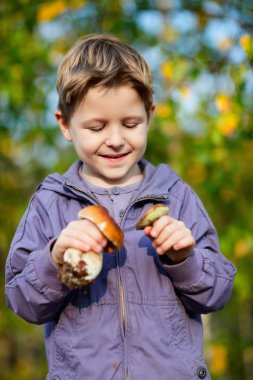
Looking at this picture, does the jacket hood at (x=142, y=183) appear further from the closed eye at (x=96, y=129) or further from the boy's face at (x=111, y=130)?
the closed eye at (x=96, y=129)

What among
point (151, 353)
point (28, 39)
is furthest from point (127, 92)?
point (28, 39)

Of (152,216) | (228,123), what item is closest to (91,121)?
(152,216)

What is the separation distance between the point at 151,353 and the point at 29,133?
5722 millimetres

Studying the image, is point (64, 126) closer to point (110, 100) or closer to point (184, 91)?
point (110, 100)

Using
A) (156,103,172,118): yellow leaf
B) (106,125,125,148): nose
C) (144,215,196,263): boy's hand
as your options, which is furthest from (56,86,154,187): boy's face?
(156,103,172,118): yellow leaf

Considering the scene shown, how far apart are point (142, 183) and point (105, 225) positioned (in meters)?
0.49

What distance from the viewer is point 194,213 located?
2.35 m

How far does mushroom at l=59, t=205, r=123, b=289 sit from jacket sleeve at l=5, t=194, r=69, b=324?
0.38ft

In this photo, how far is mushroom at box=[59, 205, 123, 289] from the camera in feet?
6.33

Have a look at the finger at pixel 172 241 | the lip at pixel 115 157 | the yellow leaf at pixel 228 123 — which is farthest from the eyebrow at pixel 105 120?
the yellow leaf at pixel 228 123

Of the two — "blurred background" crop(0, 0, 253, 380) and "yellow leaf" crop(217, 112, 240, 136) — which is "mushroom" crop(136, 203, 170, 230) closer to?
"blurred background" crop(0, 0, 253, 380)

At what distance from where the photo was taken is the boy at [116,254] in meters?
2.07

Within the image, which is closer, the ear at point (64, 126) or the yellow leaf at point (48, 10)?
the ear at point (64, 126)

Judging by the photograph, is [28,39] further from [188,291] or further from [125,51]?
[188,291]
